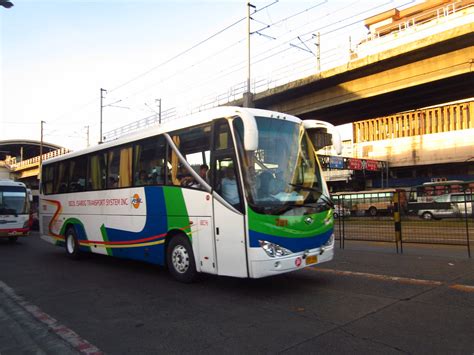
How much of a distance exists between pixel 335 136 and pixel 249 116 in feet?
8.24

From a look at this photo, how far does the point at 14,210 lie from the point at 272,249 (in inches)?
581

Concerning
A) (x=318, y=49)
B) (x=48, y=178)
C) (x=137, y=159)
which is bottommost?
(x=48, y=178)

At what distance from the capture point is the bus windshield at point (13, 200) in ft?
56.2

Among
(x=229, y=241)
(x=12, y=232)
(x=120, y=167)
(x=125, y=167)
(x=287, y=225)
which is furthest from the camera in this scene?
(x=12, y=232)

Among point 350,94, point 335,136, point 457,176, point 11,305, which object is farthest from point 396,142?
point 11,305

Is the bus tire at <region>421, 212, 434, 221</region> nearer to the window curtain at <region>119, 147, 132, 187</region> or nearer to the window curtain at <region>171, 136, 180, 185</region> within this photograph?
the window curtain at <region>171, 136, 180, 185</region>

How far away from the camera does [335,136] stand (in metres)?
8.12

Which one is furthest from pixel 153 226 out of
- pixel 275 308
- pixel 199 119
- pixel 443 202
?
pixel 443 202

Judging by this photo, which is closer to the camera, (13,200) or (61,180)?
(61,180)

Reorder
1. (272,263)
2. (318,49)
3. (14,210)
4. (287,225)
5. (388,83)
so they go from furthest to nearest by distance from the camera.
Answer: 1. (318,49)
2. (388,83)
3. (14,210)
4. (287,225)
5. (272,263)

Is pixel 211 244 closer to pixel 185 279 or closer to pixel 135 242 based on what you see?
pixel 185 279

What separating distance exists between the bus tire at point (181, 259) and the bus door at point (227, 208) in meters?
0.90

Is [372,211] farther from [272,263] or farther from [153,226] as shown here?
[272,263]

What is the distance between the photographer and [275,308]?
600cm
